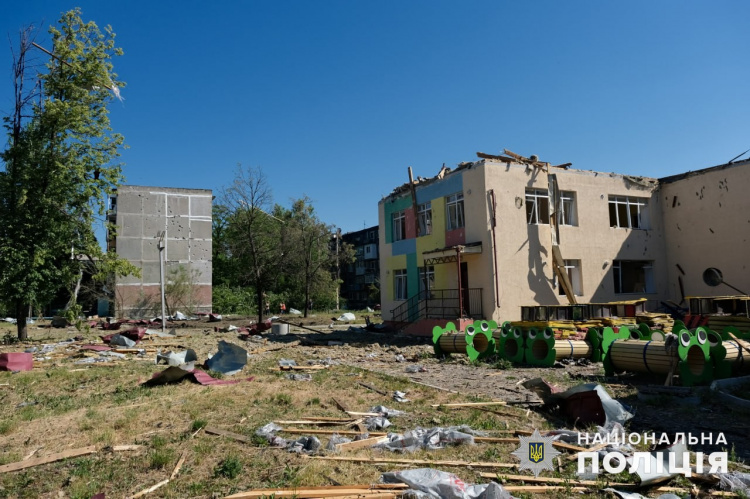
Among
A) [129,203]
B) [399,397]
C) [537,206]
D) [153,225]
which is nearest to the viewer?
[399,397]

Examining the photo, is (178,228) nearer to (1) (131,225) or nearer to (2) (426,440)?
(1) (131,225)

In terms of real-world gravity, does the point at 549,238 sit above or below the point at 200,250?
below

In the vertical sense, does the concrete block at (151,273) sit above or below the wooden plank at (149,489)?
above

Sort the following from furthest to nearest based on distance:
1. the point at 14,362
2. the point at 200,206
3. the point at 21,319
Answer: the point at 200,206 < the point at 21,319 < the point at 14,362

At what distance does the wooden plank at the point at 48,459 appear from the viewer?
17.8ft

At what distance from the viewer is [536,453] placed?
17.5ft

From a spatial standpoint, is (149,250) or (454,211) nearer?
(454,211)

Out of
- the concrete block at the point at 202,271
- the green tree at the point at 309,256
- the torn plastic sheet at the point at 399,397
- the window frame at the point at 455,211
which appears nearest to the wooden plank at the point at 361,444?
the torn plastic sheet at the point at 399,397

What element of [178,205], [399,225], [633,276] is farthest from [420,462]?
[178,205]

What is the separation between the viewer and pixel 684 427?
6672mm

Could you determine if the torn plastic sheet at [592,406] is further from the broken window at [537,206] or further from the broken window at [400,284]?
the broken window at [400,284]

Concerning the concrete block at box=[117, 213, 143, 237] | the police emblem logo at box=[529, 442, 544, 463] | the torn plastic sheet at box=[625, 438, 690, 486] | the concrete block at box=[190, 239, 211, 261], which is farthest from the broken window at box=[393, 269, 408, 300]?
the concrete block at box=[117, 213, 143, 237]

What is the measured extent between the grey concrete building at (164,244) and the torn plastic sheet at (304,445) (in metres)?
35.4

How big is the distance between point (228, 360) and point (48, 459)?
6.45 m
